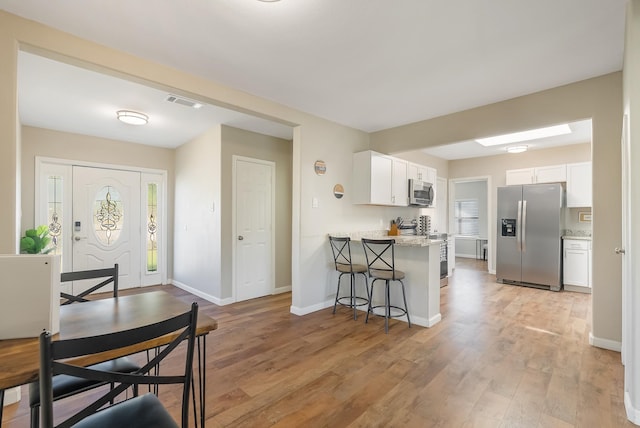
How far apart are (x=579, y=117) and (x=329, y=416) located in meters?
3.44

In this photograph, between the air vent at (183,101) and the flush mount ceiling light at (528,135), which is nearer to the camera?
the air vent at (183,101)

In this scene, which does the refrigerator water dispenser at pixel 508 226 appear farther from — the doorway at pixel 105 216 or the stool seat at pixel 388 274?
the doorway at pixel 105 216

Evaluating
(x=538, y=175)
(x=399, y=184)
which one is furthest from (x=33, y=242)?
(x=538, y=175)

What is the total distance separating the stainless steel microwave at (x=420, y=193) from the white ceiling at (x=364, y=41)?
2.02m

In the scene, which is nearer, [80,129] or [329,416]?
[329,416]

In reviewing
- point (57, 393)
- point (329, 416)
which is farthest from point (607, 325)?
point (57, 393)

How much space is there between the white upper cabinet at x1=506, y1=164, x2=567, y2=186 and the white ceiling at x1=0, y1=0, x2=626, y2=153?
3.27 metres

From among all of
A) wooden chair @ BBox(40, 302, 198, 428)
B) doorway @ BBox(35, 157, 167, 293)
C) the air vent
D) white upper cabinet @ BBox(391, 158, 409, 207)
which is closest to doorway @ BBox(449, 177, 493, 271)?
white upper cabinet @ BBox(391, 158, 409, 207)

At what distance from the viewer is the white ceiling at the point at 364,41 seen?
194cm

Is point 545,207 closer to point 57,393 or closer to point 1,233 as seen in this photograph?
point 57,393

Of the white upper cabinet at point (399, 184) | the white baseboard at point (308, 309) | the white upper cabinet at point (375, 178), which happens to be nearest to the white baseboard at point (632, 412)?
the white baseboard at point (308, 309)

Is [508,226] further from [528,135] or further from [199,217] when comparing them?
[199,217]

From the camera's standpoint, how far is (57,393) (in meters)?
1.32

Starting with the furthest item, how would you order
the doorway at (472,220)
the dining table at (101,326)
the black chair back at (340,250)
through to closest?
the doorway at (472,220) → the black chair back at (340,250) → the dining table at (101,326)
